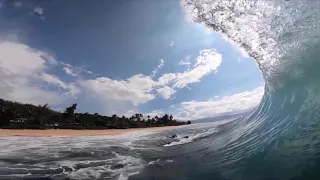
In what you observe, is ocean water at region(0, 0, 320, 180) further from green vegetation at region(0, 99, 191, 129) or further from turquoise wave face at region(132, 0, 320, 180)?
green vegetation at region(0, 99, 191, 129)

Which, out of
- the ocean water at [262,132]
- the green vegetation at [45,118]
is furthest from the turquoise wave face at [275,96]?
the green vegetation at [45,118]

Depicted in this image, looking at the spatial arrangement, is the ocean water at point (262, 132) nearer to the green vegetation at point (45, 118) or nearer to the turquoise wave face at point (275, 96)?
the turquoise wave face at point (275, 96)

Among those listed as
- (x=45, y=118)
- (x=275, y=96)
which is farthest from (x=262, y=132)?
(x=45, y=118)

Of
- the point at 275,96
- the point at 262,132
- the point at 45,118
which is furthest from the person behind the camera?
the point at 45,118

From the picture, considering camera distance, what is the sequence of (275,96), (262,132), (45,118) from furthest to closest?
(45,118) → (275,96) → (262,132)

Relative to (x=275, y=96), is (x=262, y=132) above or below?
below

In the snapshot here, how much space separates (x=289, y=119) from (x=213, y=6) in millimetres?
3916

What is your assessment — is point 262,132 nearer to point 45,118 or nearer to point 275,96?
point 275,96

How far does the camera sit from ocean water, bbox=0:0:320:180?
6051mm

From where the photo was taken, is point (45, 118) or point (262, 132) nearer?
point (262, 132)

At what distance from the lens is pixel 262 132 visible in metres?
8.52

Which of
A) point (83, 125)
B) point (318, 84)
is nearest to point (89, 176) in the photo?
point (318, 84)

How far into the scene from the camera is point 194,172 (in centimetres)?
640

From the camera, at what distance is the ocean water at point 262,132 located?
605 cm
